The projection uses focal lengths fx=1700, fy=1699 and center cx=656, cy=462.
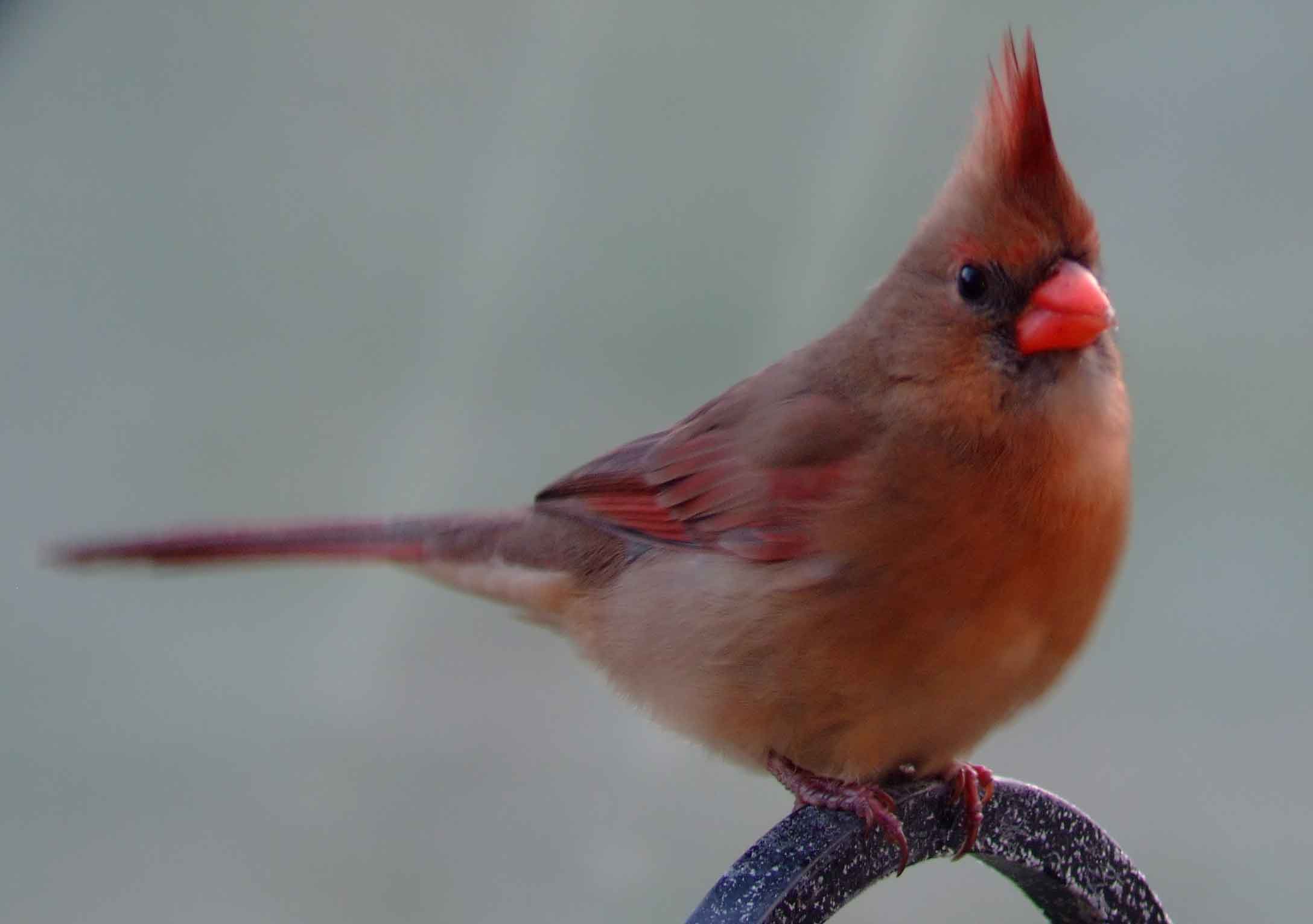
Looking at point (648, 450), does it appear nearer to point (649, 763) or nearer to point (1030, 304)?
point (1030, 304)

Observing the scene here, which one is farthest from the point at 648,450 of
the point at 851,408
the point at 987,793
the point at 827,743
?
the point at 987,793

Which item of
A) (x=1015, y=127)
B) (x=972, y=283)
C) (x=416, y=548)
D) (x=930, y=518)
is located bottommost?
(x=416, y=548)

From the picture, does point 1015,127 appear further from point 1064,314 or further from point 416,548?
point 416,548

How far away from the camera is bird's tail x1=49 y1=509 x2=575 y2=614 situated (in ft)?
7.18

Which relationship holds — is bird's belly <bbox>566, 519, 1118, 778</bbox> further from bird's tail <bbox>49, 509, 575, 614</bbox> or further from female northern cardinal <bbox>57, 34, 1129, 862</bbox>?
bird's tail <bbox>49, 509, 575, 614</bbox>

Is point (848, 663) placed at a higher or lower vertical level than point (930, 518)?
lower

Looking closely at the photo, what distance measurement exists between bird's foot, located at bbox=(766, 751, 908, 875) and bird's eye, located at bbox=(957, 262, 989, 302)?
0.50m

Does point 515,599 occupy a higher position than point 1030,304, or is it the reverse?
point 1030,304

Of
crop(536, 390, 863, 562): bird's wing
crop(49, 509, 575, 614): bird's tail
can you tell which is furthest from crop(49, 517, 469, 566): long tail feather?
crop(536, 390, 863, 562): bird's wing

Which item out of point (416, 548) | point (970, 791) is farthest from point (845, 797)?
point (416, 548)

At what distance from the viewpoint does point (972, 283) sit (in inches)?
70.6

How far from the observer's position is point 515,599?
2369 mm

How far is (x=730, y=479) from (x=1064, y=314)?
1.71ft

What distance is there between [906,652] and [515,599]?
83 centimetres
